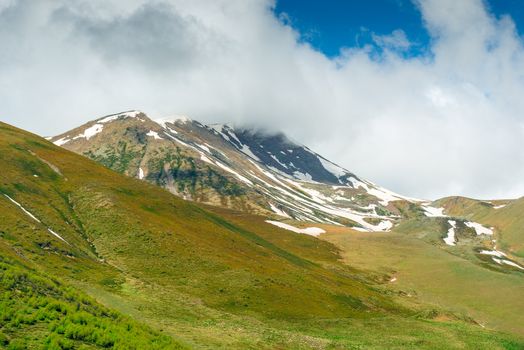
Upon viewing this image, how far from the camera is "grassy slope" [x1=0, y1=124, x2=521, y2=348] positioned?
49188 millimetres

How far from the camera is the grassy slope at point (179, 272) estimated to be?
4919cm

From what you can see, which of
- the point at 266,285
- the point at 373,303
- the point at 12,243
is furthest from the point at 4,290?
the point at 373,303

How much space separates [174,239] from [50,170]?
35.2m

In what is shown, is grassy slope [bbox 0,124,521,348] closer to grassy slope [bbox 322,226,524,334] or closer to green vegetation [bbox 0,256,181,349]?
green vegetation [bbox 0,256,181,349]

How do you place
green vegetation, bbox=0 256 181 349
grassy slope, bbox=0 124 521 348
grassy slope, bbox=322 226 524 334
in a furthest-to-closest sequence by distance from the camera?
grassy slope, bbox=322 226 524 334, grassy slope, bbox=0 124 521 348, green vegetation, bbox=0 256 181 349

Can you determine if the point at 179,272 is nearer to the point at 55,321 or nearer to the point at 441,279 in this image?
the point at 55,321

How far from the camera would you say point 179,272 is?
66875 millimetres

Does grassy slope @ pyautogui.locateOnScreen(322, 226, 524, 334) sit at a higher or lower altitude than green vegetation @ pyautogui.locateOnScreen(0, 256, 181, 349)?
higher

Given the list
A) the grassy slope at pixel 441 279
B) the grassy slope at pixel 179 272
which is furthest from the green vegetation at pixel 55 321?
the grassy slope at pixel 441 279

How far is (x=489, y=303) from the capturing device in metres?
99.4

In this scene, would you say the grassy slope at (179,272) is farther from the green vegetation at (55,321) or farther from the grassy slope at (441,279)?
the grassy slope at (441,279)

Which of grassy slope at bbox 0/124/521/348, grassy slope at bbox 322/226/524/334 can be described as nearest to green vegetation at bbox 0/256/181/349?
grassy slope at bbox 0/124/521/348

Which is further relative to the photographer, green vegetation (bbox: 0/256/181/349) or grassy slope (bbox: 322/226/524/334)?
grassy slope (bbox: 322/226/524/334)

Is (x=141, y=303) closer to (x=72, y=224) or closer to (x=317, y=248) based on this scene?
(x=72, y=224)
